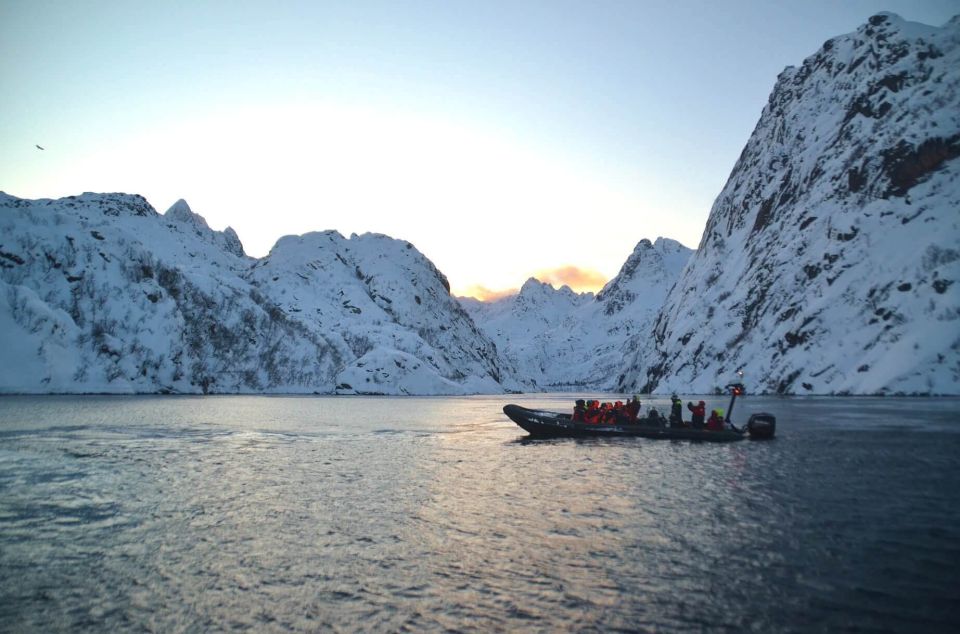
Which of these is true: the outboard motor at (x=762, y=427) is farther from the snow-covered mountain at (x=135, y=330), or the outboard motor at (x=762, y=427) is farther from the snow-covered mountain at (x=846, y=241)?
the snow-covered mountain at (x=135, y=330)

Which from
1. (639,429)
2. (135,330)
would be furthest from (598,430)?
(135,330)

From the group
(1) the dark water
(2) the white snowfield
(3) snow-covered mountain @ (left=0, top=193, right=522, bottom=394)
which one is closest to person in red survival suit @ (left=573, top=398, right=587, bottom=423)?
(1) the dark water

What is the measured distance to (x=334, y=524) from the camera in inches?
672

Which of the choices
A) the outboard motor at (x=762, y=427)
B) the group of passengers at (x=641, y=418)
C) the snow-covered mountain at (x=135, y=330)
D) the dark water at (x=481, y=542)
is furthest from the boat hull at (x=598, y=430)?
the snow-covered mountain at (x=135, y=330)

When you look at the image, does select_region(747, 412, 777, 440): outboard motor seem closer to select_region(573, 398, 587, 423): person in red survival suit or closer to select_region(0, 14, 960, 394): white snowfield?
select_region(573, 398, 587, 423): person in red survival suit

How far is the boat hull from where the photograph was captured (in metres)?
39.2

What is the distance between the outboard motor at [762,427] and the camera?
38469 millimetres

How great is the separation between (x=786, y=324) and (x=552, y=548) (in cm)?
12022

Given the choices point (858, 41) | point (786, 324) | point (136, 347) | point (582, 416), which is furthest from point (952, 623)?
point (858, 41)

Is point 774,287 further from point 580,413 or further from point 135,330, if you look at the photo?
point 135,330

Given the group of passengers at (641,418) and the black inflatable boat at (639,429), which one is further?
the group of passengers at (641,418)

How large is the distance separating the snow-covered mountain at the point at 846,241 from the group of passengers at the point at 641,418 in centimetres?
6606

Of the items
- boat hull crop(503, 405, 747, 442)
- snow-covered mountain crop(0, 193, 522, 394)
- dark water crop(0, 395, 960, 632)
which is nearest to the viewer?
dark water crop(0, 395, 960, 632)

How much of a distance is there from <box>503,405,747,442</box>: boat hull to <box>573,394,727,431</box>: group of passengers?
1.25ft
